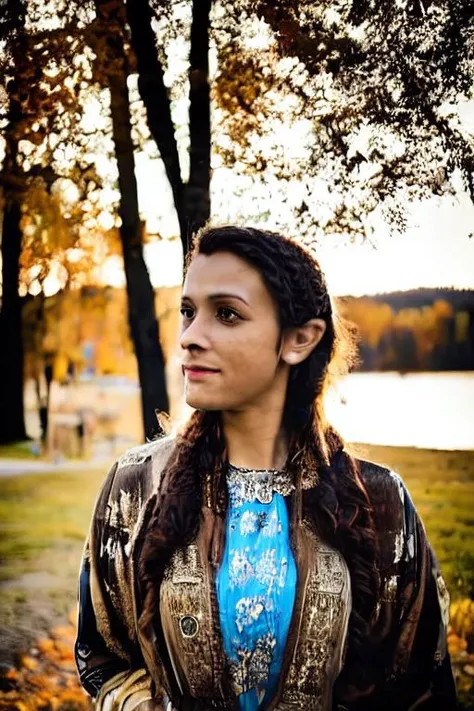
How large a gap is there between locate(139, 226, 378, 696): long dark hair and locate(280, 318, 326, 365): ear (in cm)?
3

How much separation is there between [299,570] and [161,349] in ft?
3.92

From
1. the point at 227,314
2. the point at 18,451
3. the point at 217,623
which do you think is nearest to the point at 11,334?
the point at 18,451

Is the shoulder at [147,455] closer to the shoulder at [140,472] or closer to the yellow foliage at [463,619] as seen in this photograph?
the shoulder at [140,472]

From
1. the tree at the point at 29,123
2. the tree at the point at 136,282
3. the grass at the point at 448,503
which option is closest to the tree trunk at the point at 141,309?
the tree at the point at 136,282

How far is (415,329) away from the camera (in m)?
2.67

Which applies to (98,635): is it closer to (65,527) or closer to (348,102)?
(65,527)

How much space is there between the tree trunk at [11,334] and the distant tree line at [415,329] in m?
1.20

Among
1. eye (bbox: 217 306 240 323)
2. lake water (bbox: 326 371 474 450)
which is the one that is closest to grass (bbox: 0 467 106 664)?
lake water (bbox: 326 371 474 450)

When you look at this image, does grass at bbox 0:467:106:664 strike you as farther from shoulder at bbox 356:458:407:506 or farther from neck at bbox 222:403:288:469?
shoulder at bbox 356:458:407:506

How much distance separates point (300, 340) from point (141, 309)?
109 cm

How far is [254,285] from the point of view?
168cm

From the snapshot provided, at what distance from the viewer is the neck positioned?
1.79 meters

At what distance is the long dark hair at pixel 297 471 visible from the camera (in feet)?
5.65

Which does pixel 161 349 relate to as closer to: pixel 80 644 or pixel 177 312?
pixel 177 312
